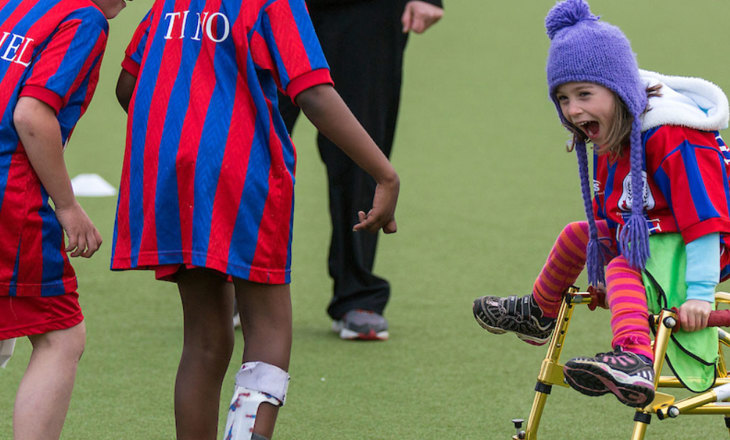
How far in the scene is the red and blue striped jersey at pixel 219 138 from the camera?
1939 millimetres

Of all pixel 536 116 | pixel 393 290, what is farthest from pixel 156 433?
pixel 536 116

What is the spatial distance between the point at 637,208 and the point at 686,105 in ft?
0.80

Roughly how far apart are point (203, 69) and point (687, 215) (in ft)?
3.18

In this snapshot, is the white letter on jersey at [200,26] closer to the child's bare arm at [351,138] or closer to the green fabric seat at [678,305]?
the child's bare arm at [351,138]

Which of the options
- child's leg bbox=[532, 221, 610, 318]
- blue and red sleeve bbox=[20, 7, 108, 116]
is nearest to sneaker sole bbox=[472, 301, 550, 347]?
child's leg bbox=[532, 221, 610, 318]

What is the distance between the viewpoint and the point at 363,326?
357 cm

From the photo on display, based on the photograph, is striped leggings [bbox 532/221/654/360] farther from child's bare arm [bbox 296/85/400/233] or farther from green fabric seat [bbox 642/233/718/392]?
child's bare arm [bbox 296/85/400/233]

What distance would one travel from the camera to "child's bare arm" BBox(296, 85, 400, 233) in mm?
1931

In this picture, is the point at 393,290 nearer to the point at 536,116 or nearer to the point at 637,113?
the point at 637,113

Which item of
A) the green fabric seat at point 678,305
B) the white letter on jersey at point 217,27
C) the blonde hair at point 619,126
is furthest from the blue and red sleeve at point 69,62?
the green fabric seat at point 678,305

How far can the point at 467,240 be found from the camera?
505cm

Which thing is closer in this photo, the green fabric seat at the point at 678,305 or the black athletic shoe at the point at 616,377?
the black athletic shoe at the point at 616,377

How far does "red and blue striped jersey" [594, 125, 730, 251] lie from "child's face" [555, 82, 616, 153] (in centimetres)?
8

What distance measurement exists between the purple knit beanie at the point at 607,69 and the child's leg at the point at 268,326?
68 cm
